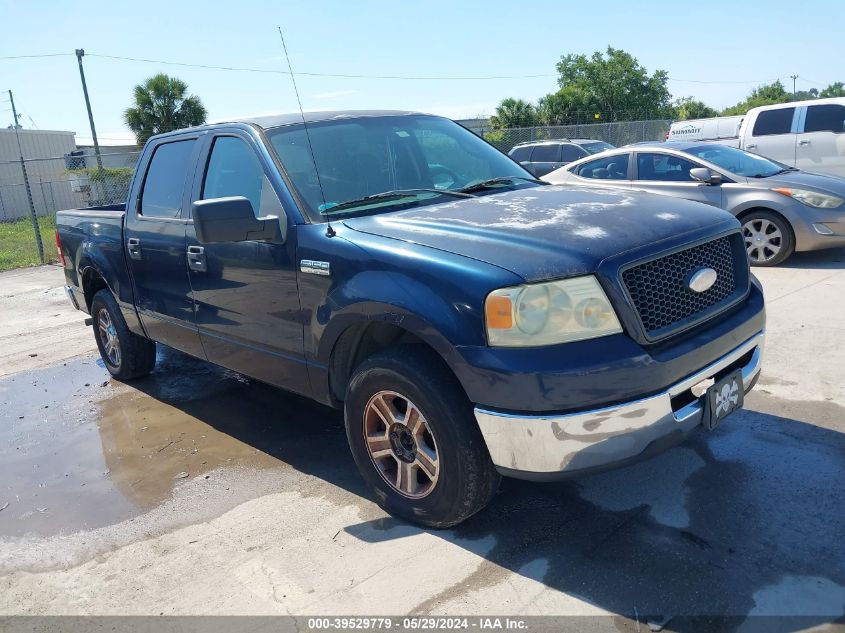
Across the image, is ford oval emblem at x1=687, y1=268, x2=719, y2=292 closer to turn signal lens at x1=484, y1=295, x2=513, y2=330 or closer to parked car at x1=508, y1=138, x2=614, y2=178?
turn signal lens at x1=484, y1=295, x2=513, y2=330

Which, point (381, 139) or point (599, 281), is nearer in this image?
point (599, 281)

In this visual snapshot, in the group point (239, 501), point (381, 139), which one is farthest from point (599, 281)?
point (239, 501)

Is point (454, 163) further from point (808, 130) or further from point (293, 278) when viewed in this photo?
point (808, 130)

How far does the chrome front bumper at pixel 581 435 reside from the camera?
2.68m

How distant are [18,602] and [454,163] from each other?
10.5 ft

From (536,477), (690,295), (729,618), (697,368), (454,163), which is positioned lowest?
(729,618)

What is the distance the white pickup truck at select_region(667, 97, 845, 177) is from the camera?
38.8 ft

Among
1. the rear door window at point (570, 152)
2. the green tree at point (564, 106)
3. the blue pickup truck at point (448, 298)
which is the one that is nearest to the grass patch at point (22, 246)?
the blue pickup truck at point (448, 298)

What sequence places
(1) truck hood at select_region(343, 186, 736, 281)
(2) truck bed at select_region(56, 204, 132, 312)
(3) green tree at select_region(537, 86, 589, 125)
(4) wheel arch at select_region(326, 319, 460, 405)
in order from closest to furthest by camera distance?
(1) truck hood at select_region(343, 186, 736, 281)
(4) wheel arch at select_region(326, 319, 460, 405)
(2) truck bed at select_region(56, 204, 132, 312)
(3) green tree at select_region(537, 86, 589, 125)

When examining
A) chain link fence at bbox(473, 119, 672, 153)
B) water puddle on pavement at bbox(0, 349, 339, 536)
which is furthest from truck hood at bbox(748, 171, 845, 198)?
chain link fence at bbox(473, 119, 672, 153)

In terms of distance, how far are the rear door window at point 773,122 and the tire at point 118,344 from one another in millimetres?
11277

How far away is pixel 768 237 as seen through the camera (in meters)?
8.31

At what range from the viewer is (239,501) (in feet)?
12.6

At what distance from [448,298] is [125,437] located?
3.16 meters
